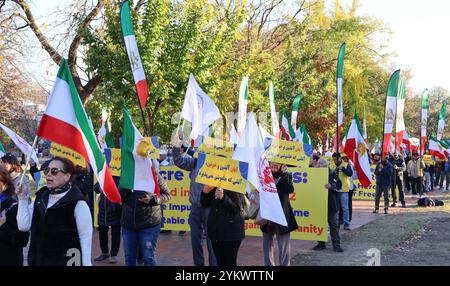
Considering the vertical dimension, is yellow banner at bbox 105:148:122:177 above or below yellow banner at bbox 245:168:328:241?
above

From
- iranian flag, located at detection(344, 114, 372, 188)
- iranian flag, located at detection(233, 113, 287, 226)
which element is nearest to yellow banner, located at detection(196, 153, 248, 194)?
iranian flag, located at detection(233, 113, 287, 226)

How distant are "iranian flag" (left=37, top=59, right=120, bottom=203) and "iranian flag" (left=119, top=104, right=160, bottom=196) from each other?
1.28 m

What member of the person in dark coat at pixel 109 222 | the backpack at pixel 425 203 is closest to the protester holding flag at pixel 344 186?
the person in dark coat at pixel 109 222

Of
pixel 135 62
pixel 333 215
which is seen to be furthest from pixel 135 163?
pixel 333 215

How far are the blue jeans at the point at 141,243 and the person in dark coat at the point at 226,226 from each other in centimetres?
72

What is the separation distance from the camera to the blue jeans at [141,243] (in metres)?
6.20

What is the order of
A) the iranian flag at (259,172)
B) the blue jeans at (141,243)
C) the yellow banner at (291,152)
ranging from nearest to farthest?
the iranian flag at (259,172), the blue jeans at (141,243), the yellow banner at (291,152)

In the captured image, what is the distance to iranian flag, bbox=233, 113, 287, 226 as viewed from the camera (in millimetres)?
6035

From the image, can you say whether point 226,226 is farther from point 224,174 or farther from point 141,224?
point 141,224

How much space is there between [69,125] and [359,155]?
26.5 ft

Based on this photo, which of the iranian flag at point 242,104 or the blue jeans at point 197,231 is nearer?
the blue jeans at point 197,231

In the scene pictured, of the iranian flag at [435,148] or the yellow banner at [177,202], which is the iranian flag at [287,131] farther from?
the iranian flag at [435,148]

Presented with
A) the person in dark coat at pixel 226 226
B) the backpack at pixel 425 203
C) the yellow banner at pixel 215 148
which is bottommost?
the backpack at pixel 425 203

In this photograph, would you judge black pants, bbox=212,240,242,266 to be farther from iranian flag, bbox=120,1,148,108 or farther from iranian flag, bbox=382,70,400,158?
iranian flag, bbox=382,70,400,158
